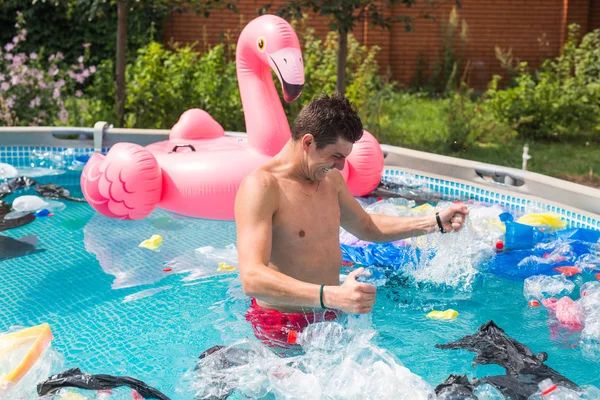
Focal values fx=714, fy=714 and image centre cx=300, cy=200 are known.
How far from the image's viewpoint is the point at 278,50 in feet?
16.7

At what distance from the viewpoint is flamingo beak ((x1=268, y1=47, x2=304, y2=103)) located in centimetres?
494

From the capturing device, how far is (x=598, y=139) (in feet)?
31.0

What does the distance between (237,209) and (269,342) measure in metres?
0.65

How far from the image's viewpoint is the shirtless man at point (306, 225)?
2512 millimetres

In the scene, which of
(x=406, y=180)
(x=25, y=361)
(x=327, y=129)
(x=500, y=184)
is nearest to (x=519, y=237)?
(x=500, y=184)

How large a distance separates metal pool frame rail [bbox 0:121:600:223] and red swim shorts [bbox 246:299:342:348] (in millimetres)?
2907

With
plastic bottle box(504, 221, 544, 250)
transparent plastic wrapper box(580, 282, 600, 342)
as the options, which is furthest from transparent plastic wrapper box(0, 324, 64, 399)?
plastic bottle box(504, 221, 544, 250)

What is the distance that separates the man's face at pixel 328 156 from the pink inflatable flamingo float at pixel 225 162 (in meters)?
2.17

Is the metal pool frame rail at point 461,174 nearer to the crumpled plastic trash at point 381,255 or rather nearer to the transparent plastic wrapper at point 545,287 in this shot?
the transparent plastic wrapper at point 545,287

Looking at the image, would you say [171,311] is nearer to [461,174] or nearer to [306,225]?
[306,225]

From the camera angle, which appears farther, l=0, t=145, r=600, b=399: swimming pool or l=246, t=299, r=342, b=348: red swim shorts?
l=0, t=145, r=600, b=399: swimming pool

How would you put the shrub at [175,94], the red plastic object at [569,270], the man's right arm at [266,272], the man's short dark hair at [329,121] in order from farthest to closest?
the shrub at [175,94] < the red plastic object at [569,270] < the man's short dark hair at [329,121] < the man's right arm at [266,272]

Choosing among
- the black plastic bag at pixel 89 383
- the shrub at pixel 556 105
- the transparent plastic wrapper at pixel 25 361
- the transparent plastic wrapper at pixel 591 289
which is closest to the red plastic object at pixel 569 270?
the transparent plastic wrapper at pixel 591 289

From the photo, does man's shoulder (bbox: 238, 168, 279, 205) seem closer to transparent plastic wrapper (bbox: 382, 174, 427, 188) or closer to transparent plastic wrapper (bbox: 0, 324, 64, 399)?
transparent plastic wrapper (bbox: 0, 324, 64, 399)
